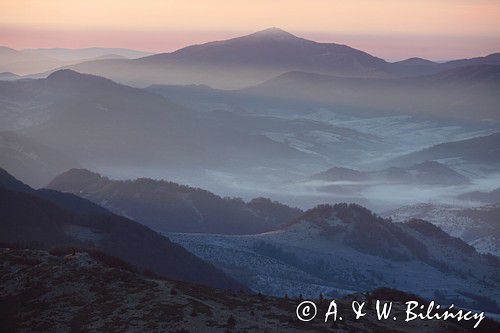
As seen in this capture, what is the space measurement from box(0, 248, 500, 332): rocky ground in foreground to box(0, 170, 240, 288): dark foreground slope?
7139cm

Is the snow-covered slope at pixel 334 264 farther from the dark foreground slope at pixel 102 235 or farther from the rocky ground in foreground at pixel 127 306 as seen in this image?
the rocky ground in foreground at pixel 127 306

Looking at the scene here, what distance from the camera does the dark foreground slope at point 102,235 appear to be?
140 meters

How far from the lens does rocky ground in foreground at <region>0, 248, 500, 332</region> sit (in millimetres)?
53719

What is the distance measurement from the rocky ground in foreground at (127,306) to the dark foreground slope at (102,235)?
234ft

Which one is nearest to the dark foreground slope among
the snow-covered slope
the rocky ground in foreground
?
the snow-covered slope

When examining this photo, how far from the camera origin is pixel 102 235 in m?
151

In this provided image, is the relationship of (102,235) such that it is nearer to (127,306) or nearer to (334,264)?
(334,264)

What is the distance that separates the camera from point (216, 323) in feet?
175

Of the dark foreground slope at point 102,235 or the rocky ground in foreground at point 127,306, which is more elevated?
the rocky ground in foreground at point 127,306

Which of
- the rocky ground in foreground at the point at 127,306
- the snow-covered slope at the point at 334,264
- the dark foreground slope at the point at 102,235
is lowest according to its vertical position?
the snow-covered slope at the point at 334,264

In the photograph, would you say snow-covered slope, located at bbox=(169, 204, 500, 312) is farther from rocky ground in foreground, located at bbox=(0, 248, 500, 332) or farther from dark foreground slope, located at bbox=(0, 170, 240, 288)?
rocky ground in foreground, located at bbox=(0, 248, 500, 332)

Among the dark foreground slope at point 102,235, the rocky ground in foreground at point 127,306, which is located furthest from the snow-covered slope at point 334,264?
the rocky ground in foreground at point 127,306

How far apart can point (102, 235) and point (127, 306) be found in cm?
9669

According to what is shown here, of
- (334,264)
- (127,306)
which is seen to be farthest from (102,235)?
(127,306)
